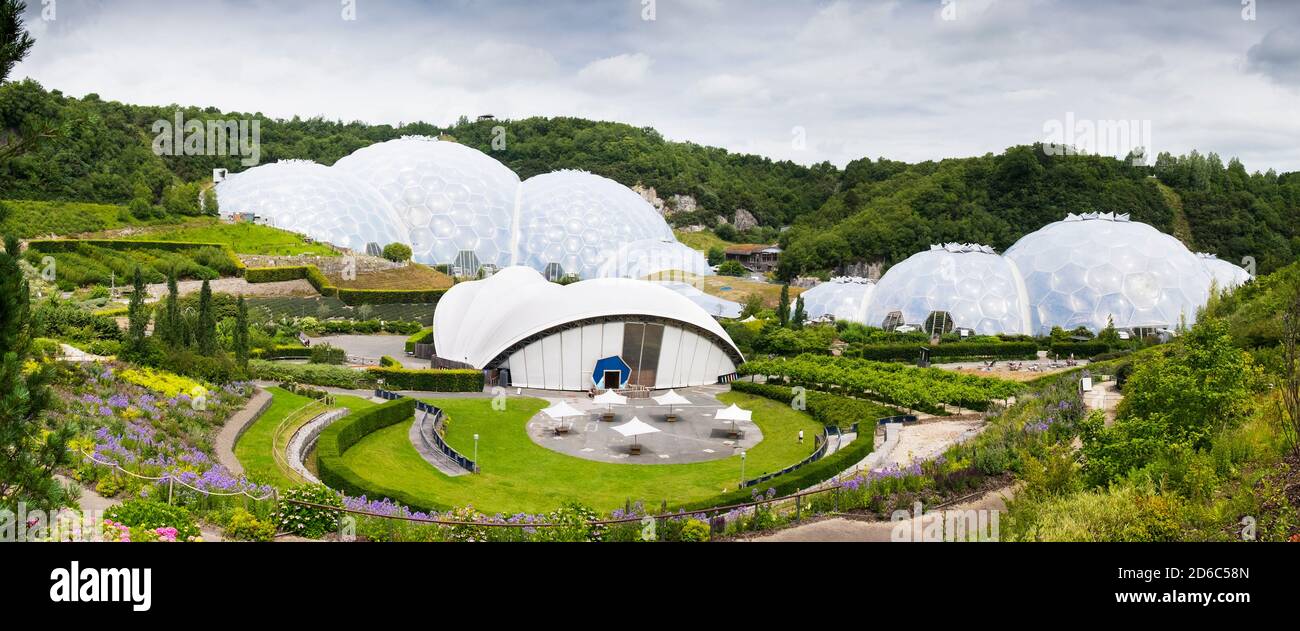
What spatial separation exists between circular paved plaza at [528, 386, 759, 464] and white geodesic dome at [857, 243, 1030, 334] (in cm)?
2082

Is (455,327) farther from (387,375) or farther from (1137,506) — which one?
(1137,506)

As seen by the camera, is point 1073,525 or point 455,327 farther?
point 455,327

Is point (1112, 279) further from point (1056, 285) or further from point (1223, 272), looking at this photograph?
point (1223, 272)

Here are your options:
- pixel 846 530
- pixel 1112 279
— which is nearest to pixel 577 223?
pixel 1112 279

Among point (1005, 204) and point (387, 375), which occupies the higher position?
point (1005, 204)

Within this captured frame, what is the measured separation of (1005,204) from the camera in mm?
73312

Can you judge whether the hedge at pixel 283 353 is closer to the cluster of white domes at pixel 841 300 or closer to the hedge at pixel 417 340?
the hedge at pixel 417 340

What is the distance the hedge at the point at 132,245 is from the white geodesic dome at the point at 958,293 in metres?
36.4

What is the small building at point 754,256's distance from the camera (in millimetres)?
85500

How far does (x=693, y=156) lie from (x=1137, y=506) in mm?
101407

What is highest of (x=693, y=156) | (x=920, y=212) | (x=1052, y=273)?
(x=693, y=156)

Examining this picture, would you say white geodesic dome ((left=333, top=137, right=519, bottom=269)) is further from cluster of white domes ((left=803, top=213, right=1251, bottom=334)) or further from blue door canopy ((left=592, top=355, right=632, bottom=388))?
blue door canopy ((left=592, top=355, right=632, bottom=388))

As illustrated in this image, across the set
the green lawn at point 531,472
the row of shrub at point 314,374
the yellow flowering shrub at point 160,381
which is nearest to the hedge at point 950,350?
the green lawn at point 531,472

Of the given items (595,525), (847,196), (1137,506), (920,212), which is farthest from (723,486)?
(847,196)
